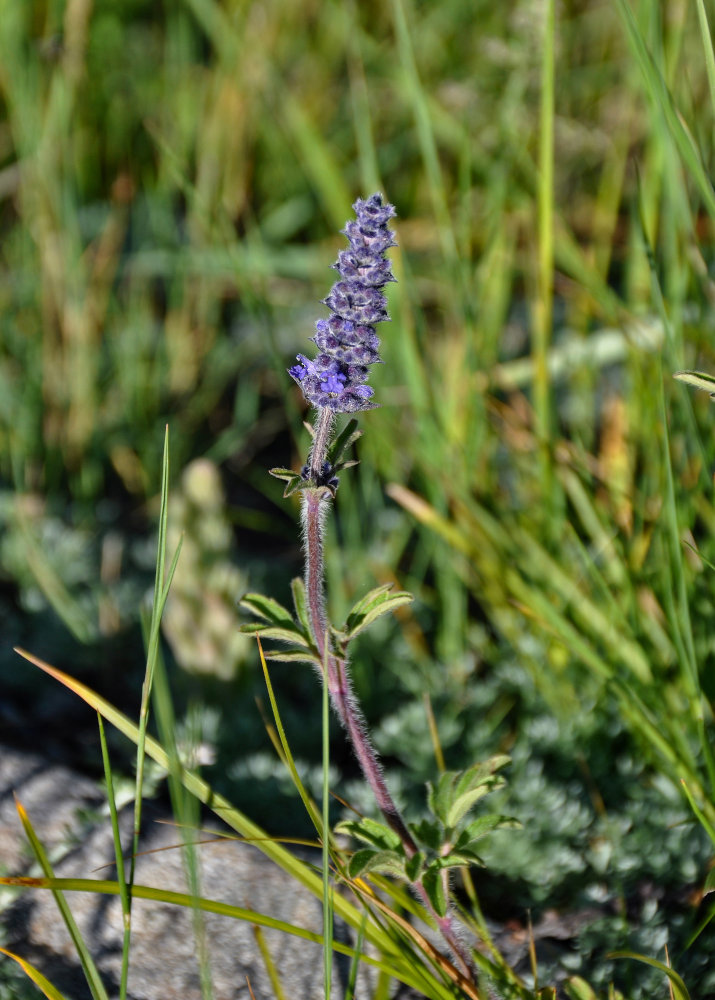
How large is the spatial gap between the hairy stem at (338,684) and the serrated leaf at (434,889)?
2 cm

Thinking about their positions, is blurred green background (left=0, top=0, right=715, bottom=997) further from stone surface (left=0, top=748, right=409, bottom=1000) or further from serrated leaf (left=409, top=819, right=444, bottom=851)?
serrated leaf (left=409, top=819, right=444, bottom=851)

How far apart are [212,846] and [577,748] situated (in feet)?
2.99

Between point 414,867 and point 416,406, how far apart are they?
4.31 feet

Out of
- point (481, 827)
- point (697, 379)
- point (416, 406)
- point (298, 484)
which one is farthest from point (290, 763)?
point (416, 406)

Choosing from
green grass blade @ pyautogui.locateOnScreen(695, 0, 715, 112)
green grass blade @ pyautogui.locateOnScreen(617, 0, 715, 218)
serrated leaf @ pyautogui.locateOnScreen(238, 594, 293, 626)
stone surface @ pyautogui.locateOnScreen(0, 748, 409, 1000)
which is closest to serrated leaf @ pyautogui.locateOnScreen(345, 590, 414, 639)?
serrated leaf @ pyautogui.locateOnScreen(238, 594, 293, 626)

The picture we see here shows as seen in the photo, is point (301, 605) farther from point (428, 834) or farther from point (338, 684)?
point (428, 834)

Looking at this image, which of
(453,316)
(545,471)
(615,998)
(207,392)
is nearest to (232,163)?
(207,392)

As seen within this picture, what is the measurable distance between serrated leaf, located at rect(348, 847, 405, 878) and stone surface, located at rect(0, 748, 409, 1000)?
407mm

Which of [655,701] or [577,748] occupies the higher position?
[655,701]

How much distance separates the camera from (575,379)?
2.82 meters

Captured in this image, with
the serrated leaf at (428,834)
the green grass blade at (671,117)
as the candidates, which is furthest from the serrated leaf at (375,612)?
the green grass blade at (671,117)

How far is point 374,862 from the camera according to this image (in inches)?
50.3

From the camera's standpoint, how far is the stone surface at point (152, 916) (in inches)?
61.7

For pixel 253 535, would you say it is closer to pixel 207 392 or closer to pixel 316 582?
pixel 207 392
